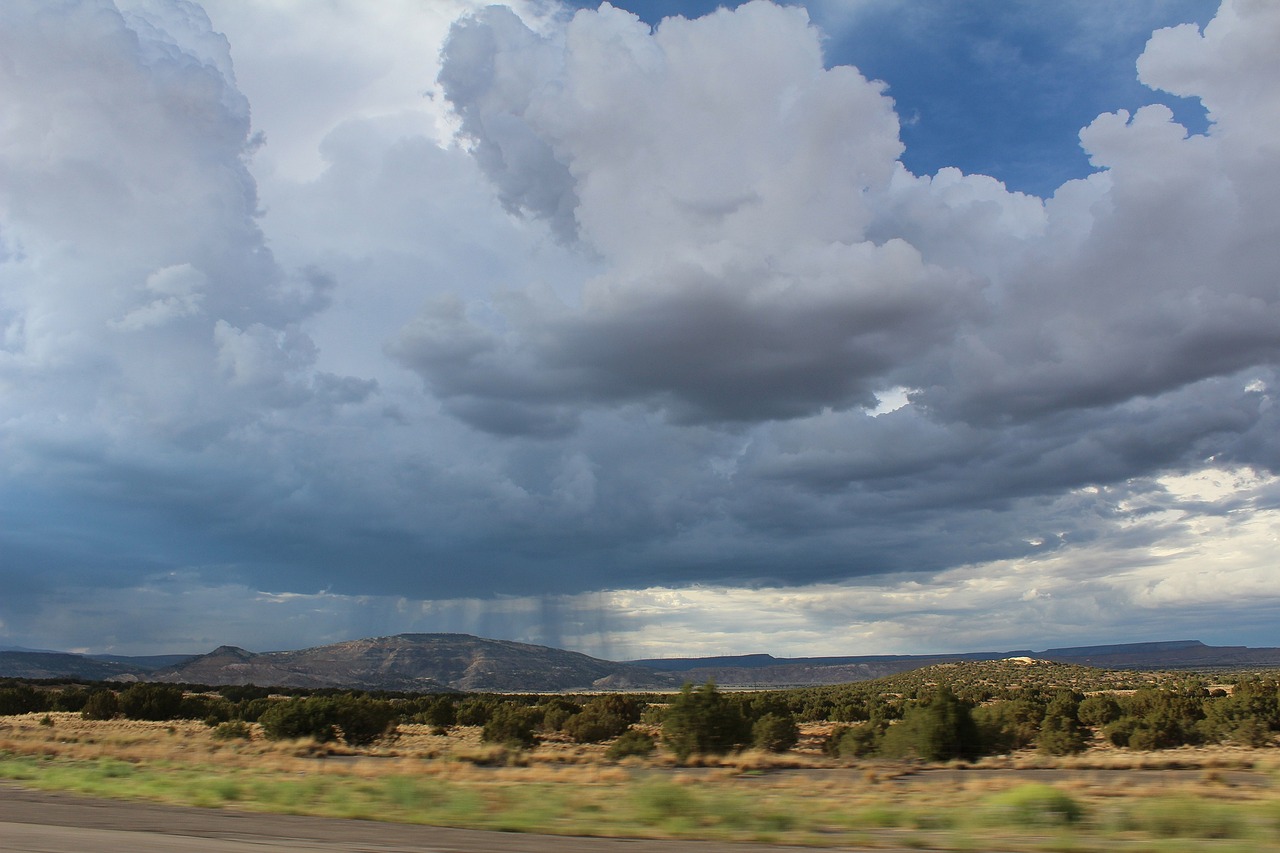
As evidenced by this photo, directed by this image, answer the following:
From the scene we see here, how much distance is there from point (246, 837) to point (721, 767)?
21.7 m

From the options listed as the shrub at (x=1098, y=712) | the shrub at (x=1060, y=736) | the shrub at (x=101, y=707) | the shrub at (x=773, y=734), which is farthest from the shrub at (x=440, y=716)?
the shrub at (x=1098, y=712)

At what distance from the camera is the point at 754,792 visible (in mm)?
21141

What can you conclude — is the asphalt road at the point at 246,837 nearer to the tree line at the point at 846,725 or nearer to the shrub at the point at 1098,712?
the tree line at the point at 846,725

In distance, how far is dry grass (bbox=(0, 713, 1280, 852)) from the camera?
43.5ft

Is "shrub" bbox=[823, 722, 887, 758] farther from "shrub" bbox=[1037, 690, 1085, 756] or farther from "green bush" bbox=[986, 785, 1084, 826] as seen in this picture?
"green bush" bbox=[986, 785, 1084, 826]

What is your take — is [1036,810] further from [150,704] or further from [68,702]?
[68,702]

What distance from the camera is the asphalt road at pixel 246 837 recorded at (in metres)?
11.9

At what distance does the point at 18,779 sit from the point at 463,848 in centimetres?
1948

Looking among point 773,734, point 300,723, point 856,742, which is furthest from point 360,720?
point 856,742

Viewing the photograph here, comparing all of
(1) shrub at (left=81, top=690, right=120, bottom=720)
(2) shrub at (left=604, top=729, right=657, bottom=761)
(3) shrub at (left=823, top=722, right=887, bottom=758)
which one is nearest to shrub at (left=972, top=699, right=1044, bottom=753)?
(3) shrub at (left=823, top=722, right=887, bottom=758)

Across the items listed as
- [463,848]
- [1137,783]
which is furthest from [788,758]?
[463,848]

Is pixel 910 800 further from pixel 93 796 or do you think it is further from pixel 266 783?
pixel 93 796

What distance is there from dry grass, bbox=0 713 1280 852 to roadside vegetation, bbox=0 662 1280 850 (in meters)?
0.08

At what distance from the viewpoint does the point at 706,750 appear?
38656 mm
